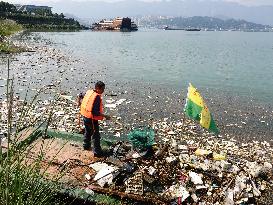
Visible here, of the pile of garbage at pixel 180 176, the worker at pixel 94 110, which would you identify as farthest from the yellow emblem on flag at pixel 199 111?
the worker at pixel 94 110

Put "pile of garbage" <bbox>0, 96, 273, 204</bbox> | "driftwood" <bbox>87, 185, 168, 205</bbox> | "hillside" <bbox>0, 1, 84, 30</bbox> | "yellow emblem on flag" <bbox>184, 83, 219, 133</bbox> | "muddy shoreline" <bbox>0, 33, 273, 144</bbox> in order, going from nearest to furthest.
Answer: "driftwood" <bbox>87, 185, 168, 205</bbox> → "pile of garbage" <bbox>0, 96, 273, 204</bbox> → "yellow emblem on flag" <bbox>184, 83, 219, 133</bbox> → "muddy shoreline" <bbox>0, 33, 273, 144</bbox> → "hillside" <bbox>0, 1, 84, 30</bbox>

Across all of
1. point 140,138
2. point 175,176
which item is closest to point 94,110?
point 140,138

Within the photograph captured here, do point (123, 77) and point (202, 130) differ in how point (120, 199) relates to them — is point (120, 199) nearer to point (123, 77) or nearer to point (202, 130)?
point (202, 130)

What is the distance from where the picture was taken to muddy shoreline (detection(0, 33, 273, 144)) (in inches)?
729

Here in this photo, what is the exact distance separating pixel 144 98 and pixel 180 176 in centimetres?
1380

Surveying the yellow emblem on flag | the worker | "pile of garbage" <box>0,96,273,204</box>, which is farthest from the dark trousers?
the yellow emblem on flag

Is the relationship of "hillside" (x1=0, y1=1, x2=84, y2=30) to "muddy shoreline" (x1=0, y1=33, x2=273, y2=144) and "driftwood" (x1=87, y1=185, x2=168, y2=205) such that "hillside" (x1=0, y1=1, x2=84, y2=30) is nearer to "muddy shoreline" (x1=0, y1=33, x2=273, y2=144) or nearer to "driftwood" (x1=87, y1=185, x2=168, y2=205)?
"muddy shoreline" (x1=0, y1=33, x2=273, y2=144)

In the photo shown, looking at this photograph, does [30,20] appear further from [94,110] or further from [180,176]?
[180,176]

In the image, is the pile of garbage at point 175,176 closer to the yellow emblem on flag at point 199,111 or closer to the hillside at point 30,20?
the yellow emblem on flag at point 199,111

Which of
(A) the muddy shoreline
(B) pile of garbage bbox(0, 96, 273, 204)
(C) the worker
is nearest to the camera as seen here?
(B) pile of garbage bbox(0, 96, 273, 204)

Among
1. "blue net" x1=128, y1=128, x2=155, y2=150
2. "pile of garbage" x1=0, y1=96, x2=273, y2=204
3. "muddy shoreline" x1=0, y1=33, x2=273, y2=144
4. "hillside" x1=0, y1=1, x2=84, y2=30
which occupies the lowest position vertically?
"muddy shoreline" x1=0, y1=33, x2=273, y2=144

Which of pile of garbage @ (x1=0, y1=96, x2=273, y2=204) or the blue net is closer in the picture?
pile of garbage @ (x1=0, y1=96, x2=273, y2=204)

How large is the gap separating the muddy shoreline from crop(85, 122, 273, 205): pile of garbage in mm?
4780

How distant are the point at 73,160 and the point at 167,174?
252cm
